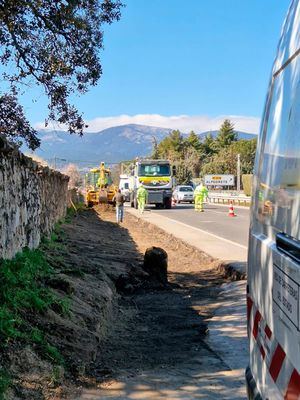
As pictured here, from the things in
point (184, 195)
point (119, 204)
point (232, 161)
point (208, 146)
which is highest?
point (208, 146)

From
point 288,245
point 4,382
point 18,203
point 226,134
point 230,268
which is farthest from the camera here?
point 226,134

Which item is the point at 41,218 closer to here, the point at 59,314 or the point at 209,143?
the point at 59,314

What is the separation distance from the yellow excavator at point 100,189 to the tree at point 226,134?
65489 mm

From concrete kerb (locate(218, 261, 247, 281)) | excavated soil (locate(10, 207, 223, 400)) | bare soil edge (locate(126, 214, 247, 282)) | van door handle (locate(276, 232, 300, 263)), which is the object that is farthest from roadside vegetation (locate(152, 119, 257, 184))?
van door handle (locate(276, 232, 300, 263))

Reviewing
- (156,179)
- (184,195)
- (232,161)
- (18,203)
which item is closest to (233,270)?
(18,203)

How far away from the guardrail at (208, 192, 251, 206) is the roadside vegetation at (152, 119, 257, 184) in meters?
20.7

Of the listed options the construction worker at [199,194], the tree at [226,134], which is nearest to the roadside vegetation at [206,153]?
the tree at [226,134]

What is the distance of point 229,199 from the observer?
49.0 meters

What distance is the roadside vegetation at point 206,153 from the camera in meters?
83.4

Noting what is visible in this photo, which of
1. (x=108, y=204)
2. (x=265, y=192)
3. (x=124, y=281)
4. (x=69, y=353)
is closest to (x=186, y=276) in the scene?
(x=124, y=281)

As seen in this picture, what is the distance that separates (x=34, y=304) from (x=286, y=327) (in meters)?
3.91

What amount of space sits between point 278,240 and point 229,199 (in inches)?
1857

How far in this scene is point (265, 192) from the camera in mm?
2836

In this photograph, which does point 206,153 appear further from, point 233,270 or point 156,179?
point 233,270
